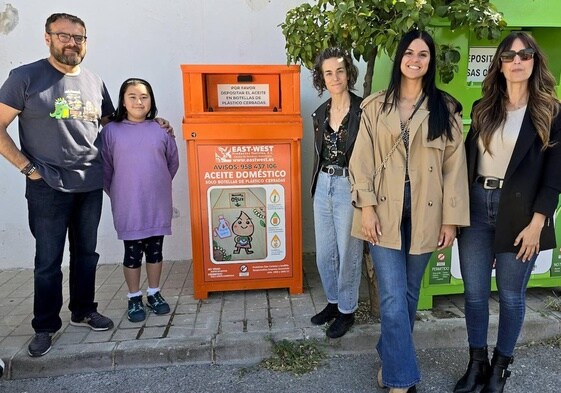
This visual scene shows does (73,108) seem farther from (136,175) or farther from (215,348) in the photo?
(215,348)

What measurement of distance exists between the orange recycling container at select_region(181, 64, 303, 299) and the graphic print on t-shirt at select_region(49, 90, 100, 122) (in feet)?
2.09

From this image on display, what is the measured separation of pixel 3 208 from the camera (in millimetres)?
4027

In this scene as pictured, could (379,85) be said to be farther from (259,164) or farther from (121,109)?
Result: (121,109)

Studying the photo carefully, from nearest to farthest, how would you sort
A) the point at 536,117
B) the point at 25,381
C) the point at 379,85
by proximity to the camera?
the point at 536,117
the point at 25,381
the point at 379,85

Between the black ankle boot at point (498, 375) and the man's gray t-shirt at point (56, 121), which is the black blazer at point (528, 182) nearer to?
the black ankle boot at point (498, 375)

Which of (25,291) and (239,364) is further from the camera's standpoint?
(25,291)

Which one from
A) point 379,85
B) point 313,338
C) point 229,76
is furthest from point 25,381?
point 379,85

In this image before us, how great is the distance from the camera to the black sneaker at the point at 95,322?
9.46ft

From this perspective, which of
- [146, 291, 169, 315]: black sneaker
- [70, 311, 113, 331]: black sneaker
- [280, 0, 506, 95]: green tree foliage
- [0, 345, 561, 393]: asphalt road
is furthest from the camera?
[146, 291, 169, 315]: black sneaker

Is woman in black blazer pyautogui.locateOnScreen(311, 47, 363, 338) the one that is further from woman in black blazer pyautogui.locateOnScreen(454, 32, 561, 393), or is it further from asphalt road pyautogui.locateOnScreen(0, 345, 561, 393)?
woman in black blazer pyautogui.locateOnScreen(454, 32, 561, 393)

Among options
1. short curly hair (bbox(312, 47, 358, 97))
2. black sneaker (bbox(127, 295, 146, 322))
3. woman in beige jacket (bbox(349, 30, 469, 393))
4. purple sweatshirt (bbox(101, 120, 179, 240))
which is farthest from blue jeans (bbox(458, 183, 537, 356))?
black sneaker (bbox(127, 295, 146, 322))

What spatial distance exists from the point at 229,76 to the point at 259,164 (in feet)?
2.26

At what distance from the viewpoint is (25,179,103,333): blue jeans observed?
8.46 ft

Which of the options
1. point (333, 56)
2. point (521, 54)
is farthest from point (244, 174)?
point (521, 54)
